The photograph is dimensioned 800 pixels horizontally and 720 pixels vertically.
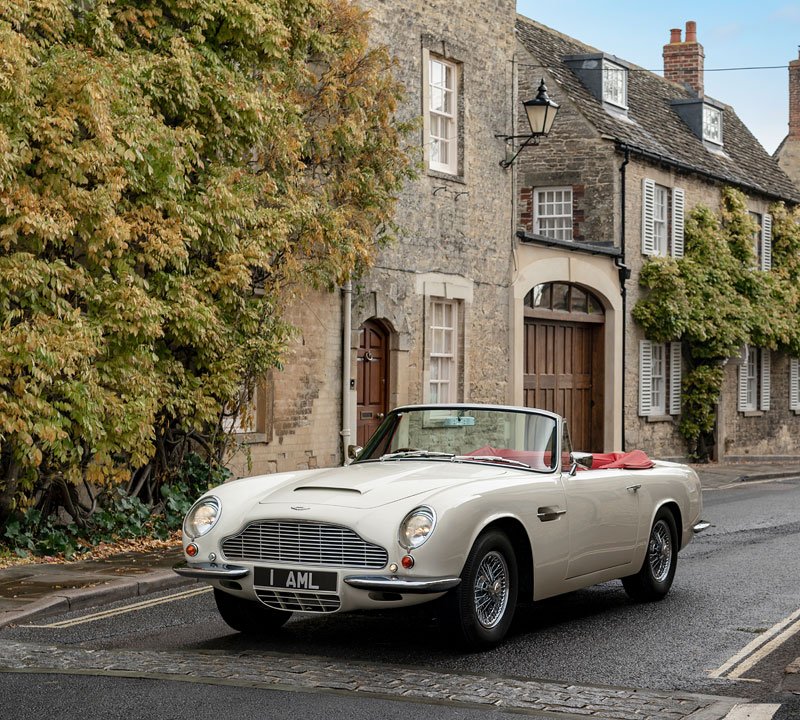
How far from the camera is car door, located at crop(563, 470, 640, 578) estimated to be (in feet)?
26.8

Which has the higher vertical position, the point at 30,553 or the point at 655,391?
the point at 655,391

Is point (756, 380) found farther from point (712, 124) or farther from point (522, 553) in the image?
point (522, 553)

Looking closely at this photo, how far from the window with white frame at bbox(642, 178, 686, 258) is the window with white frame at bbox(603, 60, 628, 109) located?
2.09 m

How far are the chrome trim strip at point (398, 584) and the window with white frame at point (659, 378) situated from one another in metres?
19.2

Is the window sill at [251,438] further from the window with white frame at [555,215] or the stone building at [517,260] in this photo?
the window with white frame at [555,215]

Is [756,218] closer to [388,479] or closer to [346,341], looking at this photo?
[346,341]

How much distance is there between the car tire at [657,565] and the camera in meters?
9.18

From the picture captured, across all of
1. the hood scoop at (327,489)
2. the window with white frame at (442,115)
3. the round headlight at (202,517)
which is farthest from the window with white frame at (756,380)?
the round headlight at (202,517)

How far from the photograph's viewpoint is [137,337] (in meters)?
11.9

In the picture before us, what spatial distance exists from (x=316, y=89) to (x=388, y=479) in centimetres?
924

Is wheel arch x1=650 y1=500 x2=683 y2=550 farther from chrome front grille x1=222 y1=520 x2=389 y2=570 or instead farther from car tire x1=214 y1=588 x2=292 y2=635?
chrome front grille x1=222 y1=520 x2=389 y2=570

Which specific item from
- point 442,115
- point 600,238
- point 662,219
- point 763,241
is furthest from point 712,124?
point 442,115

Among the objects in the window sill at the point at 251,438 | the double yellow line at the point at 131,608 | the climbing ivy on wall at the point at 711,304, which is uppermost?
the climbing ivy on wall at the point at 711,304

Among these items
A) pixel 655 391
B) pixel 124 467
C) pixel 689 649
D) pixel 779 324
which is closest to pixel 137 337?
pixel 124 467
